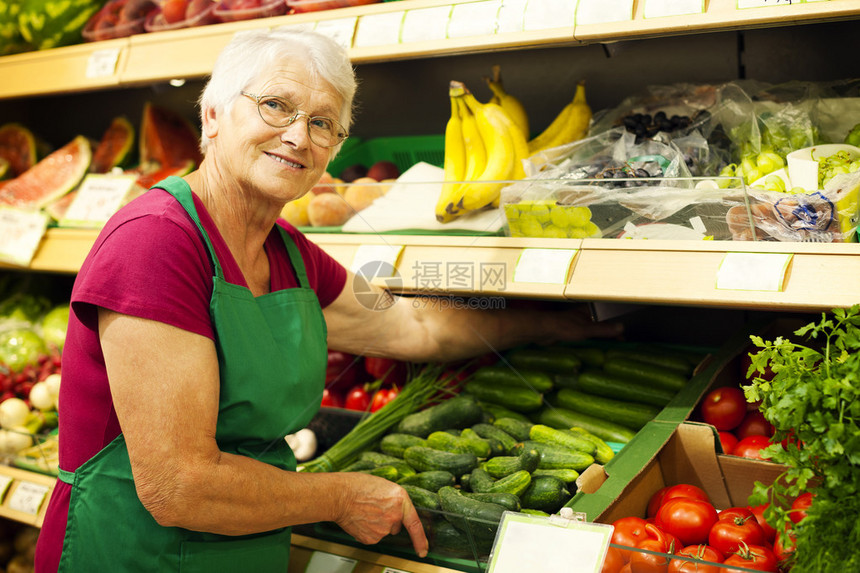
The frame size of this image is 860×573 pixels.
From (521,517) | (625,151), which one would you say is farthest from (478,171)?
(521,517)

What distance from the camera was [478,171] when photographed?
183 cm

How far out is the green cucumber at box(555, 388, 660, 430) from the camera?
1.73 metres

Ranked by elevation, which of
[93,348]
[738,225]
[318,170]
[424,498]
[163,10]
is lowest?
[424,498]

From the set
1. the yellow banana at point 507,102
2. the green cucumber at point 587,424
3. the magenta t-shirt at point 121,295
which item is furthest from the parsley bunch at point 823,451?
the yellow banana at point 507,102

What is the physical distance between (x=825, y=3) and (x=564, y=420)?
3.41ft

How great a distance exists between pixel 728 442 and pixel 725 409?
0.08m

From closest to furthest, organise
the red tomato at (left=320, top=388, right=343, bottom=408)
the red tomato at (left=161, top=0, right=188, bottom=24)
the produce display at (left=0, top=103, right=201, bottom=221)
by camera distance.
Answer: the red tomato at (left=161, top=0, right=188, bottom=24)
the red tomato at (left=320, top=388, right=343, bottom=408)
the produce display at (left=0, top=103, right=201, bottom=221)

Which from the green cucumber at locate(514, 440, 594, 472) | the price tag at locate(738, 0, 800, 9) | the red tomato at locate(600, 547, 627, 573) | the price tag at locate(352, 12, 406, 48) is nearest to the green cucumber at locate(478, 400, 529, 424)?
the green cucumber at locate(514, 440, 594, 472)

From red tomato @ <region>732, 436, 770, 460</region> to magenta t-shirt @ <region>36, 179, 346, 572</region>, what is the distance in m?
1.06

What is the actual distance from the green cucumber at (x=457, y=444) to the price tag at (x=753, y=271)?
0.64m

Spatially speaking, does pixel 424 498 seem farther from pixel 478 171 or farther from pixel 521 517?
pixel 478 171

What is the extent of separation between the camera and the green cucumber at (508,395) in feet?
6.02

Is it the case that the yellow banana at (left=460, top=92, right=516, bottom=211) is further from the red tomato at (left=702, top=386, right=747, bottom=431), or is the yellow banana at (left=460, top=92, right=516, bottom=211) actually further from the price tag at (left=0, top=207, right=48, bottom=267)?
the price tag at (left=0, top=207, right=48, bottom=267)

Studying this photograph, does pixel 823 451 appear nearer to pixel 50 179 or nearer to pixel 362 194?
pixel 362 194
